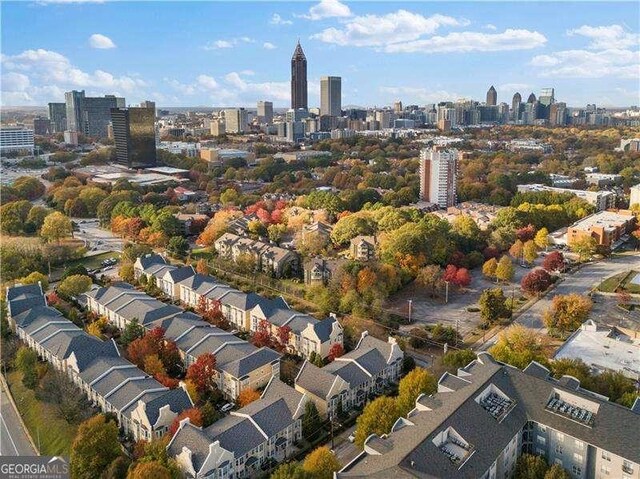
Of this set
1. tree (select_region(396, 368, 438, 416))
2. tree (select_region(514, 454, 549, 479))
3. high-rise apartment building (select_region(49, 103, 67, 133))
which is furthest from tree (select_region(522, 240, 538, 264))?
high-rise apartment building (select_region(49, 103, 67, 133))

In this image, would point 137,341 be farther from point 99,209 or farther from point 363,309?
point 99,209

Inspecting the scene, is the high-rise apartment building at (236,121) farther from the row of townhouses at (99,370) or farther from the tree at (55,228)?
the row of townhouses at (99,370)

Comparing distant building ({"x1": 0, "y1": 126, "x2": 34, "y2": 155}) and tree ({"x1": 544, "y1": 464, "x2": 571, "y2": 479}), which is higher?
distant building ({"x1": 0, "y1": 126, "x2": 34, "y2": 155})

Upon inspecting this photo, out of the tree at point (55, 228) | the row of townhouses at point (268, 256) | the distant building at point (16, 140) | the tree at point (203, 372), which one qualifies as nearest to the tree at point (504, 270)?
the row of townhouses at point (268, 256)

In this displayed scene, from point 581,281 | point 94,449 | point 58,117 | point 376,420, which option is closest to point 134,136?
point 581,281

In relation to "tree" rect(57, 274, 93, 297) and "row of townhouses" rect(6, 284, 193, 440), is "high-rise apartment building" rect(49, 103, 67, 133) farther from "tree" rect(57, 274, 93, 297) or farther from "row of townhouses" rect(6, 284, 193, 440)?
"row of townhouses" rect(6, 284, 193, 440)

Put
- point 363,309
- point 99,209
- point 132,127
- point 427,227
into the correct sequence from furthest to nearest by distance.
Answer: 1. point 132,127
2. point 99,209
3. point 427,227
4. point 363,309

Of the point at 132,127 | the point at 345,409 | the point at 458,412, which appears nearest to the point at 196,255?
the point at 345,409
